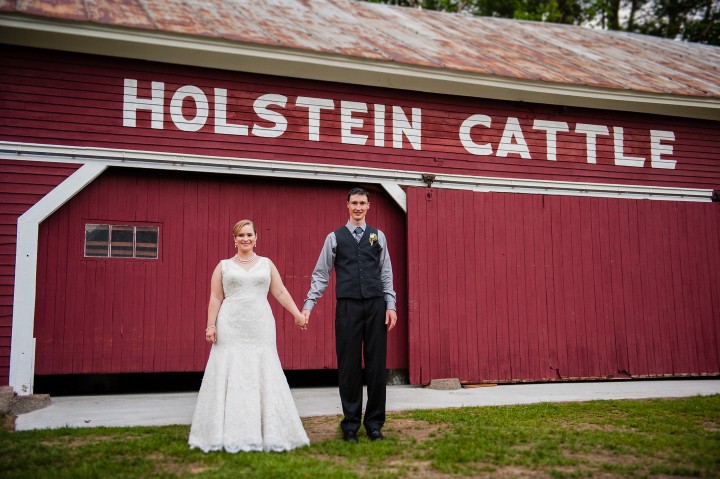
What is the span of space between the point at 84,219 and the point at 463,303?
4743 mm

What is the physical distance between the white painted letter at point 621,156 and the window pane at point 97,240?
6984 mm

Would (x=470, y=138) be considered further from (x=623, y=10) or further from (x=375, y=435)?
(x=623, y=10)

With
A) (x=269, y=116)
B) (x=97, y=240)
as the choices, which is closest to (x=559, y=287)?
(x=269, y=116)

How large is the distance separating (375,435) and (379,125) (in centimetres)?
489

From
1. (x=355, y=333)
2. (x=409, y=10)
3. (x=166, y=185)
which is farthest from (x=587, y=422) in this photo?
(x=409, y=10)

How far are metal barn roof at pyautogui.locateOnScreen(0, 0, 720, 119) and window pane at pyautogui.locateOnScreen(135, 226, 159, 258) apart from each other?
2008mm

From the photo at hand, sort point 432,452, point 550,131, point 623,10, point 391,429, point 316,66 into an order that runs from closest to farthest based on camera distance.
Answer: point 432,452 < point 391,429 < point 316,66 < point 550,131 < point 623,10

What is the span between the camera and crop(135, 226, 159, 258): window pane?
27.6 feet

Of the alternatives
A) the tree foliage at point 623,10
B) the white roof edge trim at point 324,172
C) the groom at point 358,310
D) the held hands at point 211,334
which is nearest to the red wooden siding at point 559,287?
the white roof edge trim at point 324,172

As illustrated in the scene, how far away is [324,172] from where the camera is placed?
905 cm

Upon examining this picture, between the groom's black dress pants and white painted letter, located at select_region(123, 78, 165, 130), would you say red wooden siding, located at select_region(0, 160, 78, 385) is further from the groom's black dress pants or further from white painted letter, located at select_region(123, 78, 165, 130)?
the groom's black dress pants

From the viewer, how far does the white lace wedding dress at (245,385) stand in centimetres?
506

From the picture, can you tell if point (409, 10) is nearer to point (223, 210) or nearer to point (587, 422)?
point (223, 210)

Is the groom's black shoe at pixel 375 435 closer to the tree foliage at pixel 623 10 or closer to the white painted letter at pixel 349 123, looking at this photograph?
the white painted letter at pixel 349 123
